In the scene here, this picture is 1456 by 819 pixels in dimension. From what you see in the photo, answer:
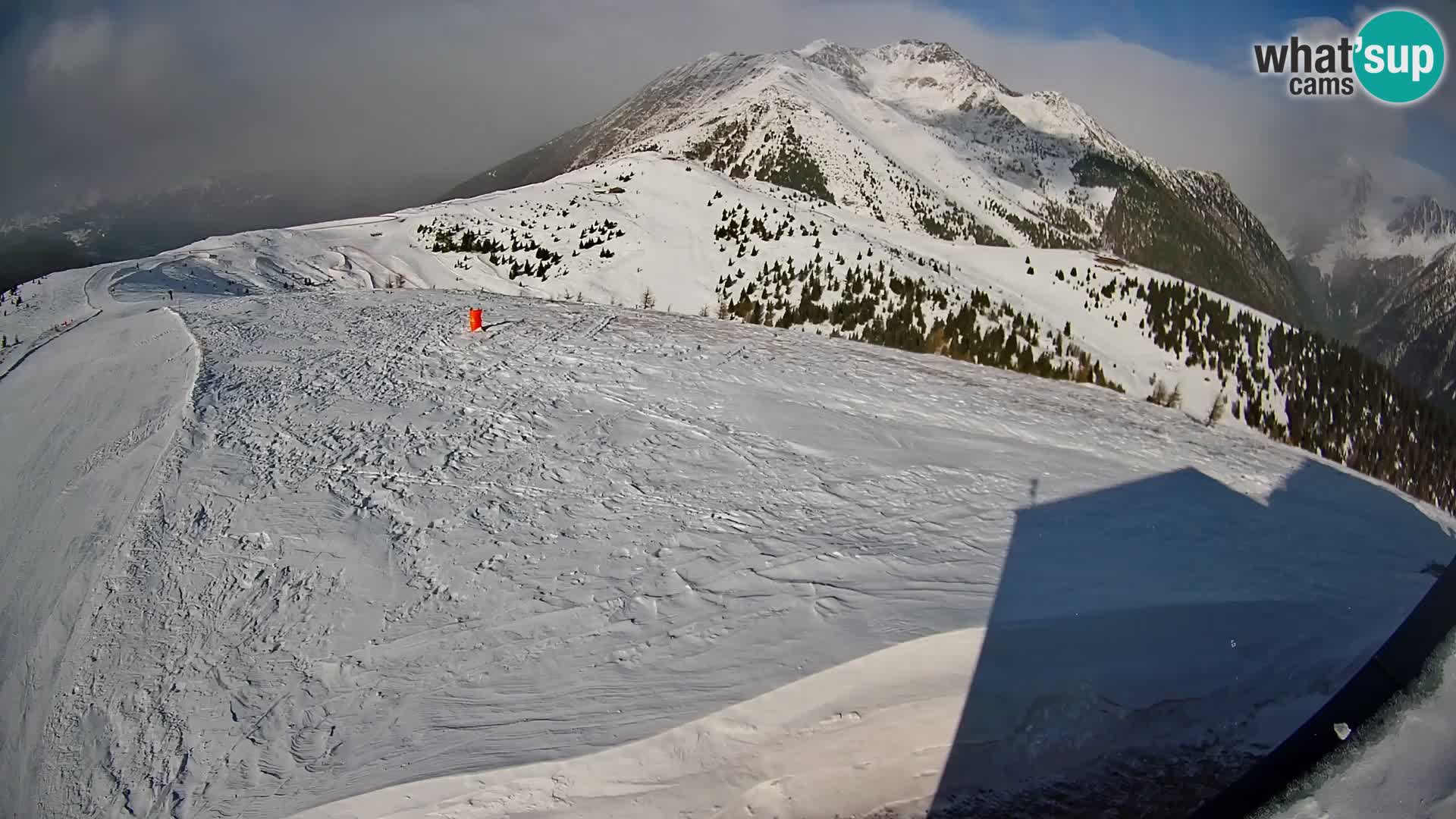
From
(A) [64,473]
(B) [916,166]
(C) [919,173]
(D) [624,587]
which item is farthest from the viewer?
(B) [916,166]

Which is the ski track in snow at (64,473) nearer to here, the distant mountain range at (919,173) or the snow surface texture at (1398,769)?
the snow surface texture at (1398,769)

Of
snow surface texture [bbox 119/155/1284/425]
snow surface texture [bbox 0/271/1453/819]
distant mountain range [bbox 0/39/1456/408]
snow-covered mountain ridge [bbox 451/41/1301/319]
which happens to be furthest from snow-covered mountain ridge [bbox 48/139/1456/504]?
snow-covered mountain ridge [bbox 451/41/1301/319]

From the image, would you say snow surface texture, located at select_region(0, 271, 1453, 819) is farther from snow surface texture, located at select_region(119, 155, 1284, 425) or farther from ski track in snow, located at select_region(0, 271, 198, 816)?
snow surface texture, located at select_region(119, 155, 1284, 425)

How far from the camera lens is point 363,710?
16.0 ft

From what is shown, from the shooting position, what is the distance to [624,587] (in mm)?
6039

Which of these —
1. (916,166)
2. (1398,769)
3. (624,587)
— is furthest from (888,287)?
(916,166)

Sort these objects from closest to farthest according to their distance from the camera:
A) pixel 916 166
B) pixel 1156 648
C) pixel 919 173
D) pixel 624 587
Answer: pixel 1156 648
pixel 624 587
pixel 919 173
pixel 916 166

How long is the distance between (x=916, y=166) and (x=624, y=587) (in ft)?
475

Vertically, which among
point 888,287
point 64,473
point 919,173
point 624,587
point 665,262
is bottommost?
point 624,587

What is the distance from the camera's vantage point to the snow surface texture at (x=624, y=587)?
4512 millimetres

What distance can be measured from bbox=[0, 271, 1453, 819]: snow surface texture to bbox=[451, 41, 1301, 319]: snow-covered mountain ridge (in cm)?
8496

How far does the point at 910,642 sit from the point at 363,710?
3.61 m

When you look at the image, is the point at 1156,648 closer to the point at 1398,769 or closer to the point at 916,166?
the point at 1398,769

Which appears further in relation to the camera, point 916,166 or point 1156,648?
point 916,166
